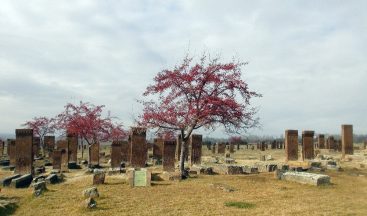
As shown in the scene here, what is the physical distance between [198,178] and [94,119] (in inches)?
678

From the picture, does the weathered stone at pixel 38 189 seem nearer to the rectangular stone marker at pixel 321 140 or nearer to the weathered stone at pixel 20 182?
the weathered stone at pixel 20 182

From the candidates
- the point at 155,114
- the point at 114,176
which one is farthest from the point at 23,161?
the point at 155,114

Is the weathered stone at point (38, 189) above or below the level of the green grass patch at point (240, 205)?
above

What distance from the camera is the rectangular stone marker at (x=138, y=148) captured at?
2200cm

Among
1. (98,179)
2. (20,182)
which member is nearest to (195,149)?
(98,179)

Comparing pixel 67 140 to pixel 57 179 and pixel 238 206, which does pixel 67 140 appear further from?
pixel 238 206

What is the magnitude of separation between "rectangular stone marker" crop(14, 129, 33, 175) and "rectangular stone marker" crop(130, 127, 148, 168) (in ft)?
17.1

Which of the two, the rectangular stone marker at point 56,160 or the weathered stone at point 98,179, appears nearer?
the weathered stone at point 98,179

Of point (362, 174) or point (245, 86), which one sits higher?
point (245, 86)

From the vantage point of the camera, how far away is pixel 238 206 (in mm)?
12109

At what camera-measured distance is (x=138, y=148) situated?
22.2m

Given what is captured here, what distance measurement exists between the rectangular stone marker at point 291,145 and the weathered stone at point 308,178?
9183mm

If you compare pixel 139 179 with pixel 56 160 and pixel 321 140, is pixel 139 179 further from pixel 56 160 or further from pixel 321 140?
pixel 321 140

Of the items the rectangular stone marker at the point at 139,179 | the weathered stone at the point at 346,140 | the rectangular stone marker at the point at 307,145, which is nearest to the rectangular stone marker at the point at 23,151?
the rectangular stone marker at the point at 139,179
